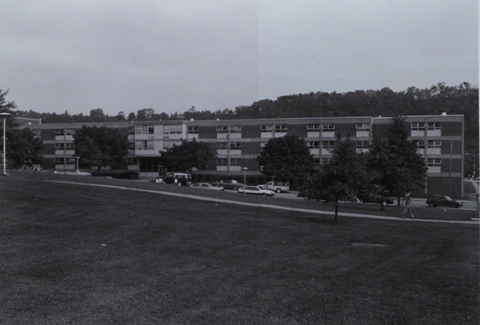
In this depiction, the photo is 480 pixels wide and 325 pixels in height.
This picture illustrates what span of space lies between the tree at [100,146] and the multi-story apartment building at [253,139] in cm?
365

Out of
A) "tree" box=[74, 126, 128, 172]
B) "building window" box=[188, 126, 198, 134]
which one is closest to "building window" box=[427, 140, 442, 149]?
"building window" box=[188, 126, 198, 134]

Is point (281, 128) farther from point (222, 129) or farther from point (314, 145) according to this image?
point (222, 129)

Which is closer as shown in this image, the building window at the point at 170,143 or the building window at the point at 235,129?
the building window at the point at 235,129

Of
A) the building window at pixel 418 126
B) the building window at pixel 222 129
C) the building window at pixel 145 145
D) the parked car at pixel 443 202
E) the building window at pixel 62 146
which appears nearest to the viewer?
the parked car at pixel 443 202

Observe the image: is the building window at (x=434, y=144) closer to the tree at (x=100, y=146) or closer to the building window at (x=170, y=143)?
the building window at (x=170, y=143)

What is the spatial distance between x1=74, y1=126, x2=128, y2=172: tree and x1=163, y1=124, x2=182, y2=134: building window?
22.5ft

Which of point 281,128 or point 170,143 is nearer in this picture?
point 281,128

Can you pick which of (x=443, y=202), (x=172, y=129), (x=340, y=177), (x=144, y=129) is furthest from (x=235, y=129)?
(x=340, y=177)

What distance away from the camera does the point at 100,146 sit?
234 feet

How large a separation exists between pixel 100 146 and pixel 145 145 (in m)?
7.66

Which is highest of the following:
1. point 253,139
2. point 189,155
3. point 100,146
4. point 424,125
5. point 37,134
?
point 424,125

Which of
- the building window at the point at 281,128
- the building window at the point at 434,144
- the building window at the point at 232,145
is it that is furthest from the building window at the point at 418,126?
the building window at the point at 232,145

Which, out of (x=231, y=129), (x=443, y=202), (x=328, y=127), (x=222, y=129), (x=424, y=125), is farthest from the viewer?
(x=222, y=129)

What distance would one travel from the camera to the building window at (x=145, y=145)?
248 ft
